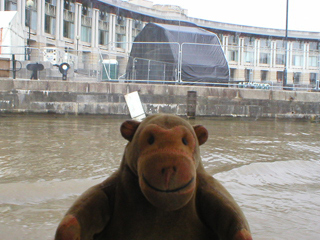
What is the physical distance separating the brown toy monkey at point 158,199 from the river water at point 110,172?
0.71 meters

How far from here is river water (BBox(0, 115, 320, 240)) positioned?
8.05 ft

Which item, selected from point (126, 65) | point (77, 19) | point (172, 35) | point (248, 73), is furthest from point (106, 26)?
point (126, 65)

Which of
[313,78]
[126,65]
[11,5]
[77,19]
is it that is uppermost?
[77,19]

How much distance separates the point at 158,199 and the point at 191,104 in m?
11.5

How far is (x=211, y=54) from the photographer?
18891 millimetres

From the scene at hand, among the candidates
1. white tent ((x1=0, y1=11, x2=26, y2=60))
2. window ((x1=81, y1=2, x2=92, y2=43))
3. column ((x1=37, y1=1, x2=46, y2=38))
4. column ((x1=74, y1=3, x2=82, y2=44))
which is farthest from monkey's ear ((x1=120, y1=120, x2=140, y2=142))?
window ((x1=81, y1=2, x2=92, y2=43))

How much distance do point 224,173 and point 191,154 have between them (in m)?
2.67

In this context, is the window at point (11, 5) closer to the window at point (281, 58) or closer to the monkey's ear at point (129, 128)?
the window at point (281, 58)

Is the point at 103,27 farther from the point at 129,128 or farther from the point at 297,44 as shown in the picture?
the point at 129,128

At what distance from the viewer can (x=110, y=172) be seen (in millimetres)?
3971

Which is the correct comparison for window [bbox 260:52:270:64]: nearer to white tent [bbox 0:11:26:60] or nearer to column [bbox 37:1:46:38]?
white tent [bbox 0:11:26:60]

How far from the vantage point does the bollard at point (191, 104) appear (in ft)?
42.0

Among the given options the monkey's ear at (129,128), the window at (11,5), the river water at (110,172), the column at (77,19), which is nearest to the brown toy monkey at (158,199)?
the monkey's ear at (129,128)

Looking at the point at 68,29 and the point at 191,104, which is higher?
the point at 68,29
